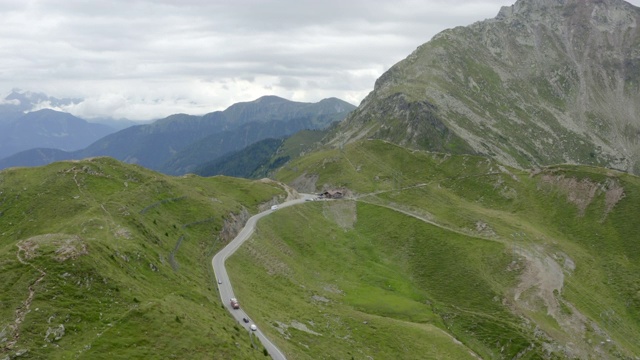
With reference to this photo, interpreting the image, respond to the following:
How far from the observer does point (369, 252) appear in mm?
143500

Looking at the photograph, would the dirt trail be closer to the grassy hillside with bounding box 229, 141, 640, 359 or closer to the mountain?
the mountain

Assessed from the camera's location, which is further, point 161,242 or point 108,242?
point 161,242

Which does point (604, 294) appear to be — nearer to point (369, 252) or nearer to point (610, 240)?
point (610, 240)

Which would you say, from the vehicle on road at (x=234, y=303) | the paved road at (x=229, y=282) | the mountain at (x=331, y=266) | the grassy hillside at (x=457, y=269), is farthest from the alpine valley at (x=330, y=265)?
the vehicle on road at (x=234, y=303)

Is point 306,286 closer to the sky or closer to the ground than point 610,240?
closer to the sky

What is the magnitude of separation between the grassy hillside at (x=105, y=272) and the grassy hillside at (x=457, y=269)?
12809 mm

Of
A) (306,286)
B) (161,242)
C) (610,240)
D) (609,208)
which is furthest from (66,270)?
(609,208)

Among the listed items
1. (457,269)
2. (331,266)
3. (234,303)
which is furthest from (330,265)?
(234,303)

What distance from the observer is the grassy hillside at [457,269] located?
88938 mm

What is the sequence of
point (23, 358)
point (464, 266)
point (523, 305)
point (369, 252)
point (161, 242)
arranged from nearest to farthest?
1. point (23, 358)
2. point (161, 242)
3. point (523, 305)
4. point (464, 266)
5. point (369, 252)

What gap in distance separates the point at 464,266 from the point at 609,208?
76791mm

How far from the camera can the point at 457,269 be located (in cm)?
12962

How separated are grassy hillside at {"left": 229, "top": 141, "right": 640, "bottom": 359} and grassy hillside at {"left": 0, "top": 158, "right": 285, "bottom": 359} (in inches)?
504

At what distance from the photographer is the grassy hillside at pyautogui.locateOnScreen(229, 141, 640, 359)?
292 feet
